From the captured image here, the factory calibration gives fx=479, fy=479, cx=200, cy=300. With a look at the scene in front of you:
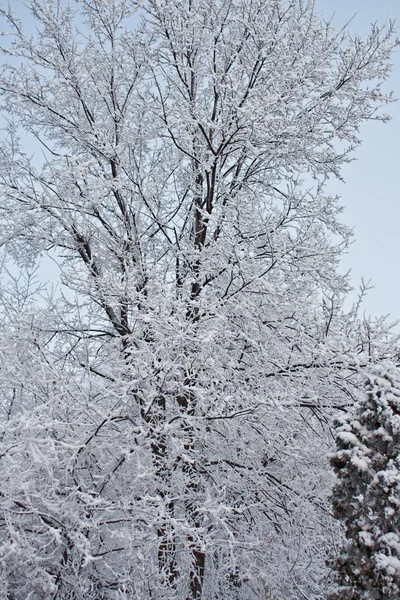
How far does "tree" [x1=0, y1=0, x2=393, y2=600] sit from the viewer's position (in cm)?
475

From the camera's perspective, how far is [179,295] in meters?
6.04

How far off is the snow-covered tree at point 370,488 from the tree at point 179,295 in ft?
1.99

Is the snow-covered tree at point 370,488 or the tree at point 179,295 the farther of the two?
the tree at point 179,295

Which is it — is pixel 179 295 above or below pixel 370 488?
above

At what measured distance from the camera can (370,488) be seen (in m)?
4.25

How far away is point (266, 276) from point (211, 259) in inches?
33.5

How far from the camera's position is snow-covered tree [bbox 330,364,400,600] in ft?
13.5

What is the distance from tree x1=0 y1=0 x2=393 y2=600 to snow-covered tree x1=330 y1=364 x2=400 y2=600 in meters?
0.61

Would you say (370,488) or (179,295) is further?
(179,295)

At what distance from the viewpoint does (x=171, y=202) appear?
7.53 metres

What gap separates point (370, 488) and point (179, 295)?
3054 millimetres

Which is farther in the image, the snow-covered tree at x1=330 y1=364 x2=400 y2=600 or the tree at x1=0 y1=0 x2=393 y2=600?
the tree at x1=0 y1=0 x2=393 y2=600

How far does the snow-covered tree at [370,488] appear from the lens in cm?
411

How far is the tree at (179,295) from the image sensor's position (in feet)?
15.6
